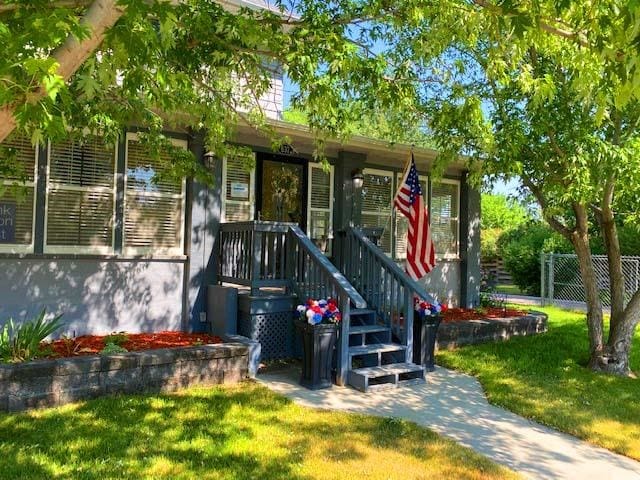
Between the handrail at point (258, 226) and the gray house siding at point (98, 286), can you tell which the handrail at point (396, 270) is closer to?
the handrail at point (258, 226)

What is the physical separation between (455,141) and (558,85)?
1445 mm

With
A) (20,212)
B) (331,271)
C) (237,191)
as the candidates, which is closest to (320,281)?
(331,271)

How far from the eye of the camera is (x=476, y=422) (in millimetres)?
5199

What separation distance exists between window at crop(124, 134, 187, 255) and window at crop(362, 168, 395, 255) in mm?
3622

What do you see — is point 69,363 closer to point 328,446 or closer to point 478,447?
point 328,446

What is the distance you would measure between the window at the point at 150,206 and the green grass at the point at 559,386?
13.9ft

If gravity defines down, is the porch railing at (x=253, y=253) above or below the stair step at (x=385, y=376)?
above

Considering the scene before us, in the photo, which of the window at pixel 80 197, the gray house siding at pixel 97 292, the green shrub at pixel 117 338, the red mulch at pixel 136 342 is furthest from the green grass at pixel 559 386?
the window at pixel 80 197

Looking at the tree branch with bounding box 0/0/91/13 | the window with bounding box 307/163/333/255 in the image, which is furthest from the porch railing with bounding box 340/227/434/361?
the tree branch with bounding box 0/0/91/13

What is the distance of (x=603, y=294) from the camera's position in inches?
609

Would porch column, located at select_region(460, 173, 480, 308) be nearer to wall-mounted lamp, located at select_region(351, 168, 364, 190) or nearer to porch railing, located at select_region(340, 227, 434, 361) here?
wall-mounted lamp, located at select_region(351, 168, 364, 190)

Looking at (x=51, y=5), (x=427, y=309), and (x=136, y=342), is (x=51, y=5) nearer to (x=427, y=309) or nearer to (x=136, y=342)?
(x=136, y=342)

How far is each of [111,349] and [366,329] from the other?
3.04m

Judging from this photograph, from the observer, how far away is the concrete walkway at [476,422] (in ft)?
13.9
